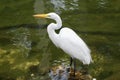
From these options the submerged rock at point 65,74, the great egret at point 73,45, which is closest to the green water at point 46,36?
the submerged rock at point 65,74

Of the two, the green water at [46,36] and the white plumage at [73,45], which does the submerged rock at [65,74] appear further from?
the white plumage at [73,45]

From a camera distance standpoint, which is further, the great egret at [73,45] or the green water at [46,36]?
the green water at [46,36]

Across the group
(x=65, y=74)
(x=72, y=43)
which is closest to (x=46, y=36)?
(x=65, y=74)

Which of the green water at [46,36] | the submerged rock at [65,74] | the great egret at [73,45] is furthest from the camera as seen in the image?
the green water at [46,36]

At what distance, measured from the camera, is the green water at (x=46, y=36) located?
6.68 meters

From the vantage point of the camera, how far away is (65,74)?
21.1 ft

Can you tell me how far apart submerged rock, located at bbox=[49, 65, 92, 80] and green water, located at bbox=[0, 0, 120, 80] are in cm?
14

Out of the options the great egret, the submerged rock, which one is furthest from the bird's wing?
the submerged rock

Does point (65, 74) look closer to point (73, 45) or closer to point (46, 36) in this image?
point (73, 45)

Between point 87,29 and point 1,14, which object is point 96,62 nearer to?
point 87,29

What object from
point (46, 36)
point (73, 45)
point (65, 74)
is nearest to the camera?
point (73, 45)

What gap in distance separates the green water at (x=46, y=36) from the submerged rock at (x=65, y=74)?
0.14 metres

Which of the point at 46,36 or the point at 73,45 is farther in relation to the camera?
the point at 46,36

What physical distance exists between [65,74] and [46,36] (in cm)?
187
